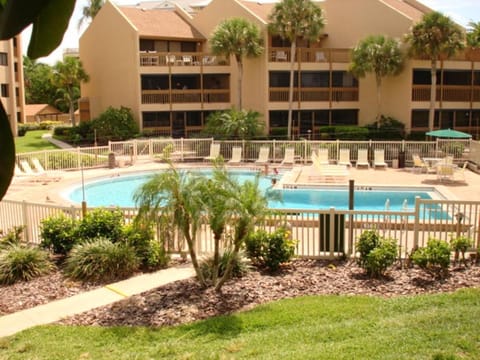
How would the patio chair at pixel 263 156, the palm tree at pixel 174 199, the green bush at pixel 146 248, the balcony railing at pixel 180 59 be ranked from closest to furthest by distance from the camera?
the palm tree at pixel 174 199, the green bush at pixel 146 248, the patio chair at pixel 263 156, the balcony railing at pixel 180 59

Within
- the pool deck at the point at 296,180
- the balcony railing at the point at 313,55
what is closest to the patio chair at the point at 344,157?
the pool deck at the point at 296,180

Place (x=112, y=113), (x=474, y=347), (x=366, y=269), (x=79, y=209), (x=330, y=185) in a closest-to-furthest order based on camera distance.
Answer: (x=474, y=347)
(x=366, y=269)
(x=79, y=209)
(x=330, y=185)
(x=112, y=113)

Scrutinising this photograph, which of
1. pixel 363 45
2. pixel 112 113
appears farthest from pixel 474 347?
pixel 112 113

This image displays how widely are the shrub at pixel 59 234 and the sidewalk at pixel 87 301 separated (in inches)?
86.3

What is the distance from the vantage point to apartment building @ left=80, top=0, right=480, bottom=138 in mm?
35344

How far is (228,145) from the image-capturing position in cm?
3134

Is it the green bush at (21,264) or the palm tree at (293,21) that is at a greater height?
the palm tree at (293,21)

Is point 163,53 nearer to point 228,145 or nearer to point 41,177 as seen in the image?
point 228,145

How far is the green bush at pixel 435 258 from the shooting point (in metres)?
10.0

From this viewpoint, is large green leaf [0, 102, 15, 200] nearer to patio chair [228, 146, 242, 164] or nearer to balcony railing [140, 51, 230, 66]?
patio chair [228, 146, 242, 164]

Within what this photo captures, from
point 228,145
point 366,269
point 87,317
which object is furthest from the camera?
point 228,145

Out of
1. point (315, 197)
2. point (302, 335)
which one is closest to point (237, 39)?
point (315, 197)

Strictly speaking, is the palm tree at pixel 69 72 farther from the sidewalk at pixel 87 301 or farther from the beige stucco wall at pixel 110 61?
the sidewalk at pixel 87 301

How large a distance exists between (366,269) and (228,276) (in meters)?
2.56
